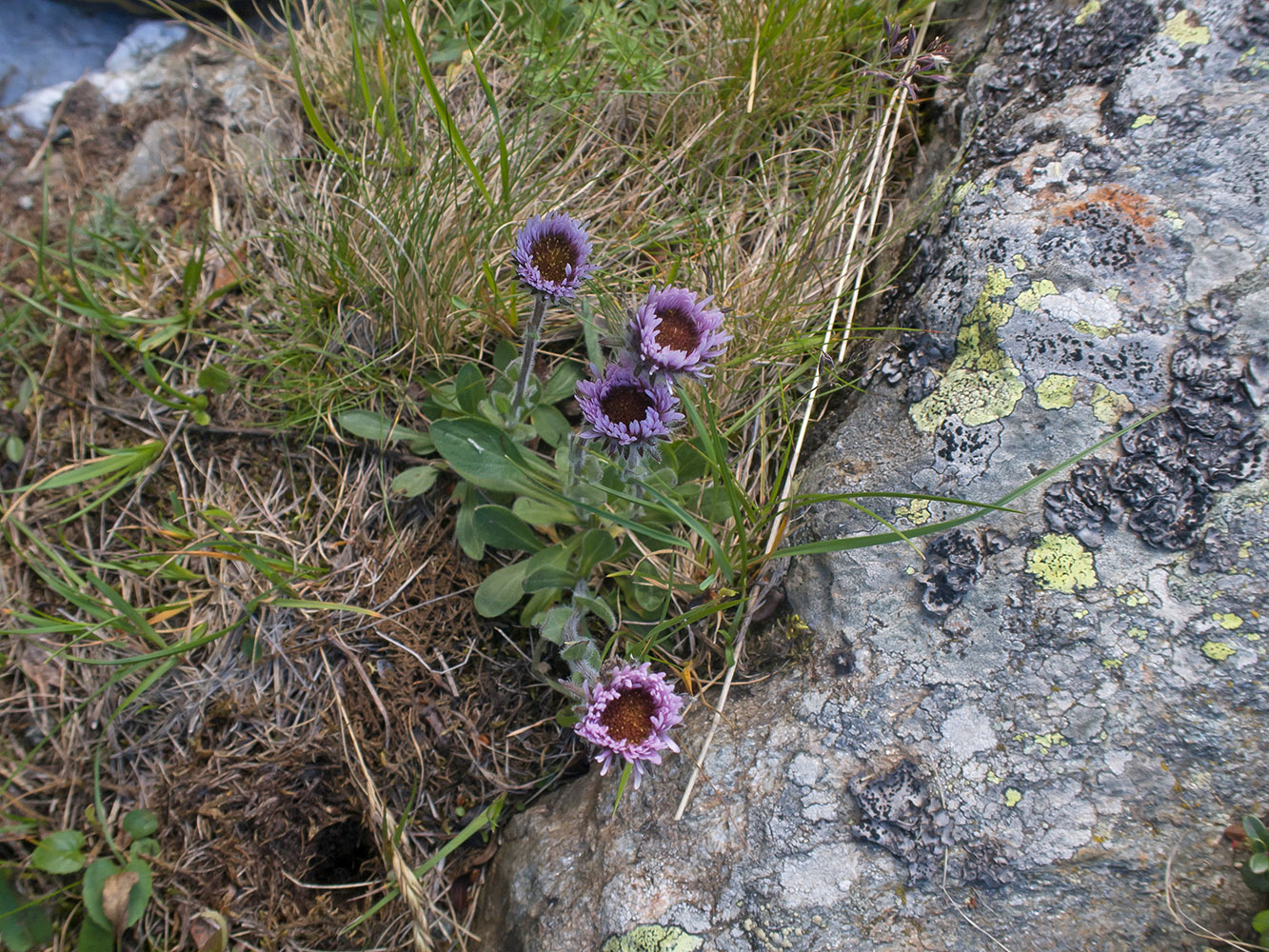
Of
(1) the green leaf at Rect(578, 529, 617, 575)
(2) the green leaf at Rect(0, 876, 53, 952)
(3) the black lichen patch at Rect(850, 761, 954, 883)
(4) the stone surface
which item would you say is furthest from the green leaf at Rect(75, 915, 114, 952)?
(3) the black lichen patch at Rect(850, 761, 954, 883)

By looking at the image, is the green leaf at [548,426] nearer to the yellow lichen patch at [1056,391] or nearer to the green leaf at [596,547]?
the green leaf at [596,547]

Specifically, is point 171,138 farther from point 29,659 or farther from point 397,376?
point 29,659

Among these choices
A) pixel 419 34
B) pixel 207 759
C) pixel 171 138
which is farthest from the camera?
pixel 171 138

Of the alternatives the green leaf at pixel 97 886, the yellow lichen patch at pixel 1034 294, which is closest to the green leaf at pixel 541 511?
the yellow lichen patch at pixel 1034 294

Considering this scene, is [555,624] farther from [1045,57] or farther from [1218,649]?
[1045,57]

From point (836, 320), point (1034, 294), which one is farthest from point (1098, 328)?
point (836, 320)

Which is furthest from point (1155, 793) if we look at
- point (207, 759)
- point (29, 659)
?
point (29, 659)
